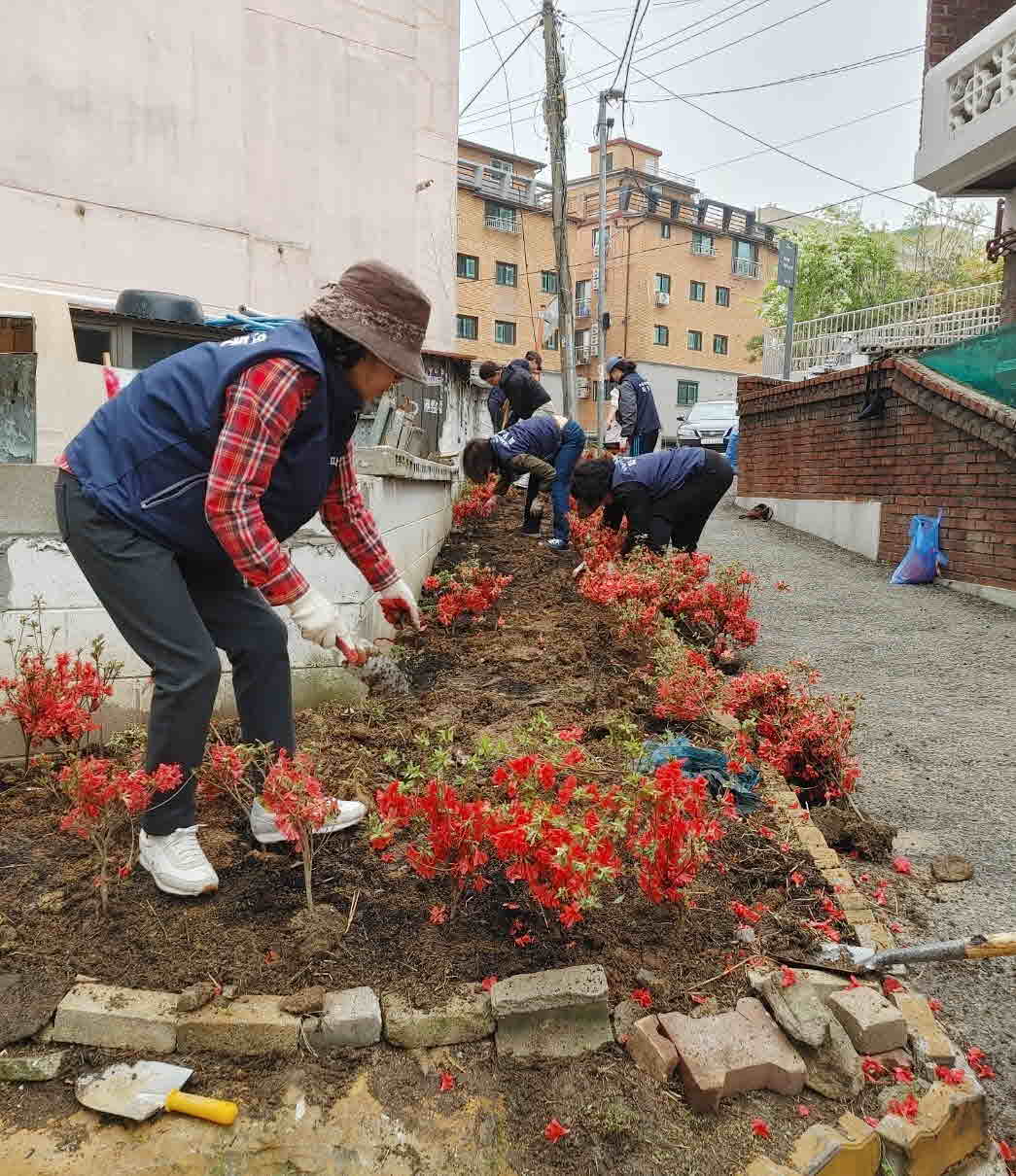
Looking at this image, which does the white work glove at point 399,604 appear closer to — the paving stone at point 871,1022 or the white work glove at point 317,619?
the white work glove at point 317,619

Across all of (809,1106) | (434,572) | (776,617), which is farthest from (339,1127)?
(776,617)

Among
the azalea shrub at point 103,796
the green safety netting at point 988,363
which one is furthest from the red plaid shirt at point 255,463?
the green safety netting at point 988,363

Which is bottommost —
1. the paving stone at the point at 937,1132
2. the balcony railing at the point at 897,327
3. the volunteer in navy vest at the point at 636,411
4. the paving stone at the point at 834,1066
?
the paving stone at the point at 937,1132

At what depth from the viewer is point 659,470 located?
6.25 m

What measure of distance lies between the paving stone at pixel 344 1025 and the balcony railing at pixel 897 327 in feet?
41.9

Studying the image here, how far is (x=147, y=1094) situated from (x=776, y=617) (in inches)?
235

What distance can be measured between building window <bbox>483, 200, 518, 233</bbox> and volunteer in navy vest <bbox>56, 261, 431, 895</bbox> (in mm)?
34620

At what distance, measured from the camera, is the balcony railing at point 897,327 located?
1369 cm

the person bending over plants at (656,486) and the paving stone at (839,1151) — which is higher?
the person bending over plants at (656,486)

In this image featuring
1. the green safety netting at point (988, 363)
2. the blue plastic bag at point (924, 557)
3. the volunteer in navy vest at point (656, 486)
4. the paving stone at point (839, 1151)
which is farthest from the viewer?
the blue plastic bag at point (924, 557)

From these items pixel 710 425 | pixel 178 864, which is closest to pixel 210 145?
pixel 710 425

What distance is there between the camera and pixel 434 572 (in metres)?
6.73

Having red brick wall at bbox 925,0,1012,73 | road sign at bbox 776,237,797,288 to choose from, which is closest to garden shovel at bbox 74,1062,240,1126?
red brick wall at bbox 925,0,1012,73

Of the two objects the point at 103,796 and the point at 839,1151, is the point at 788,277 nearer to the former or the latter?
the point at 103,796
